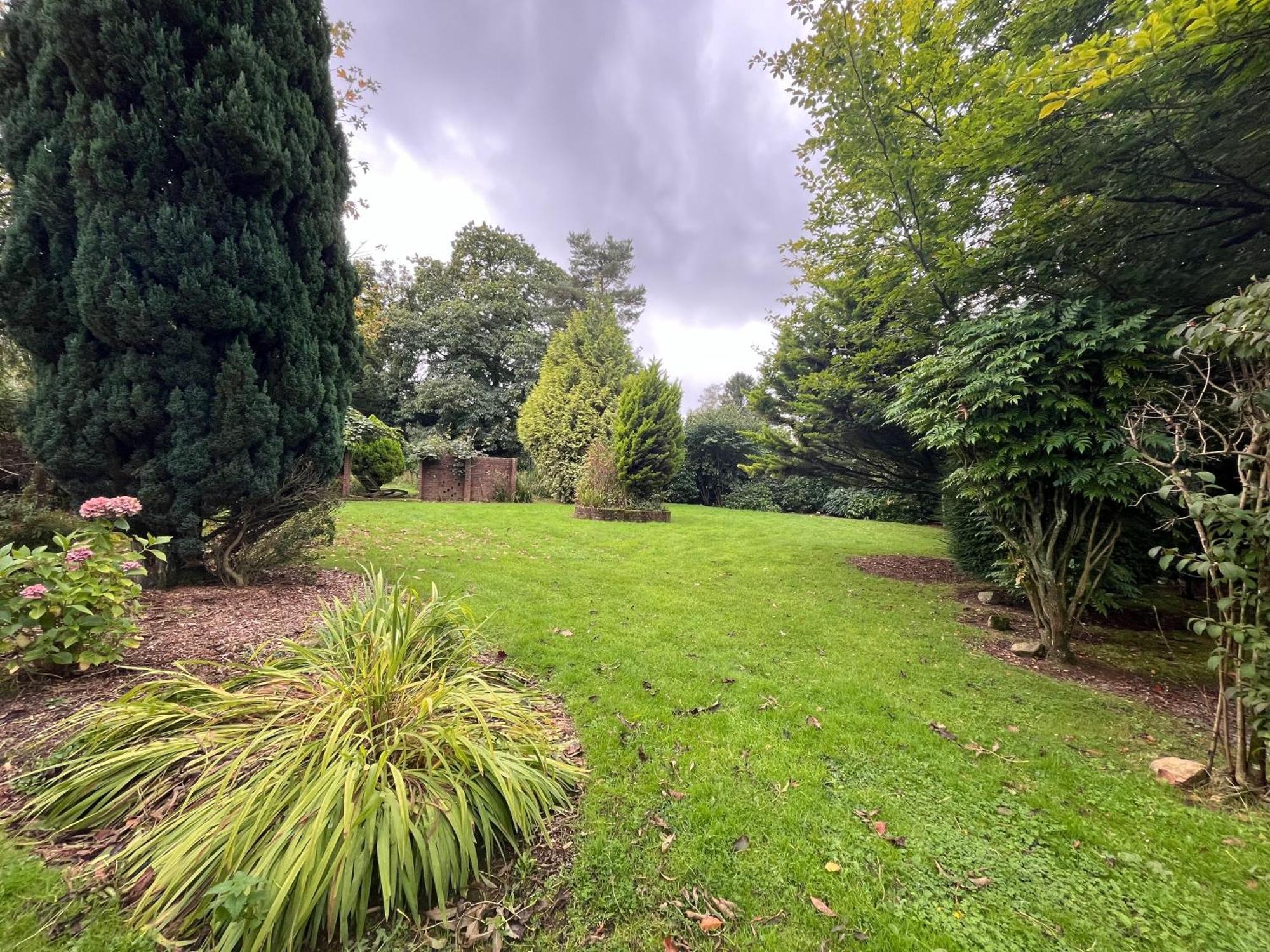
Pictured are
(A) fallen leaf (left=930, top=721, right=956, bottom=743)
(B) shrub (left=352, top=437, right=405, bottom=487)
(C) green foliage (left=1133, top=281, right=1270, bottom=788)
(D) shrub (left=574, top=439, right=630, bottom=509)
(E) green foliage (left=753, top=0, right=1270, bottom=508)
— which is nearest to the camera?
(C) green foliage (left=1133, top=281, right=1270, bottom=788)

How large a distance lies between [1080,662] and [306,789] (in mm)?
5554

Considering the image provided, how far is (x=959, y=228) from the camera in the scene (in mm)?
4633

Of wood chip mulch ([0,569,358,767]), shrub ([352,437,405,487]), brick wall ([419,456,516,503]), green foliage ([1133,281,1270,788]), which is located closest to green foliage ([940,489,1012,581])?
green foliage ([1133,281,1270,788])

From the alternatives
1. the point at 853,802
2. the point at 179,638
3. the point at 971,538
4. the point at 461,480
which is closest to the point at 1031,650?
the point at 971,538

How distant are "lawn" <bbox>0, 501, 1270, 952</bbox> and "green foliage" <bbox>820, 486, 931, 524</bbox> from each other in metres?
9.57

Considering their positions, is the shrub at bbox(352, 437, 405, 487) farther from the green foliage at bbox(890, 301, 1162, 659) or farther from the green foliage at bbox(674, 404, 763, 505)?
the green foliage at bbox(890, 301, 1162, 659)

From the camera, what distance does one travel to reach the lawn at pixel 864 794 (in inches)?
62.6

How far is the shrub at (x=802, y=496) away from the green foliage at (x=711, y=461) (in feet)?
5.56

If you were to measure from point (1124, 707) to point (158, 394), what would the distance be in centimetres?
735

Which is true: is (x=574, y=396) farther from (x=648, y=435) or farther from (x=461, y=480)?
(x=461, y=480)

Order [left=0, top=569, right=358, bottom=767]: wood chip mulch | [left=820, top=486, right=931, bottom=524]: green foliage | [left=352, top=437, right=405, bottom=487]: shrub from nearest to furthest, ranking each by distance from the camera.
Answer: [left=0, top=569, right=358, bottom=767]: wood chip mulch → [left=352, top=437, right=405, bottom=487]: shrub → [left=820, top=486, right=931, bottom=524]: green foliage

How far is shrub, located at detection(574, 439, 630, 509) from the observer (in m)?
11.5

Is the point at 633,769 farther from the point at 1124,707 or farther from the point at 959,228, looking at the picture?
the point at 959,228

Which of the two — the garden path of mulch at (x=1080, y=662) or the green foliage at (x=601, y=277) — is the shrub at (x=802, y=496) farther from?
the green foliage at (x=601, y=277)
